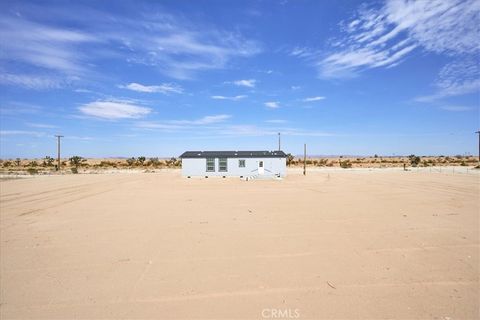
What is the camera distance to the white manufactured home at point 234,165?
33.2 m

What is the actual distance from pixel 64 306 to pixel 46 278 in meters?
1.38

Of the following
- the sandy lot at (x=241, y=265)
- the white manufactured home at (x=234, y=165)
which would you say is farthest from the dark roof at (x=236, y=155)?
Result: the sandy lot at (x=241, y=265)

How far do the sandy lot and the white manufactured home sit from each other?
821 inches

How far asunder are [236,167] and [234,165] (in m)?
0.30

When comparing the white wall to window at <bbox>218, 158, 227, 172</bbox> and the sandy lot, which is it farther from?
the sandy lot

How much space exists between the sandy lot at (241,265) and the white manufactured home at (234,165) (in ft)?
68.4

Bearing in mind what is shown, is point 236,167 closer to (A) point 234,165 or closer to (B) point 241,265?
(A) point 234,165

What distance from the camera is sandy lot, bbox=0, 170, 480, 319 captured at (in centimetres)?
486

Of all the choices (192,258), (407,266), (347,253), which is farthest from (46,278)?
(407,266)

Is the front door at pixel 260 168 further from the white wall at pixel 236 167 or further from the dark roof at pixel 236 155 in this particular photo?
the dark roof at pixel 236 155

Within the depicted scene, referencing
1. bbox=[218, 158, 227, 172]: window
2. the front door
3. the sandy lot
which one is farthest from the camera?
bbox=[218, 158, 227, 172]: window

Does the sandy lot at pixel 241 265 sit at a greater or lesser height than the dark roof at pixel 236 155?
lesser

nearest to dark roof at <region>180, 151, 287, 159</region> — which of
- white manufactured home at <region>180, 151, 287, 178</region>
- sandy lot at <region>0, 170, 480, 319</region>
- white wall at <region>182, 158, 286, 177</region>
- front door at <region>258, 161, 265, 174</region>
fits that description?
white manufactured home at <region>180, 151, 287, 178</region>

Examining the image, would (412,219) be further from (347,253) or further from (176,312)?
(176,312)
